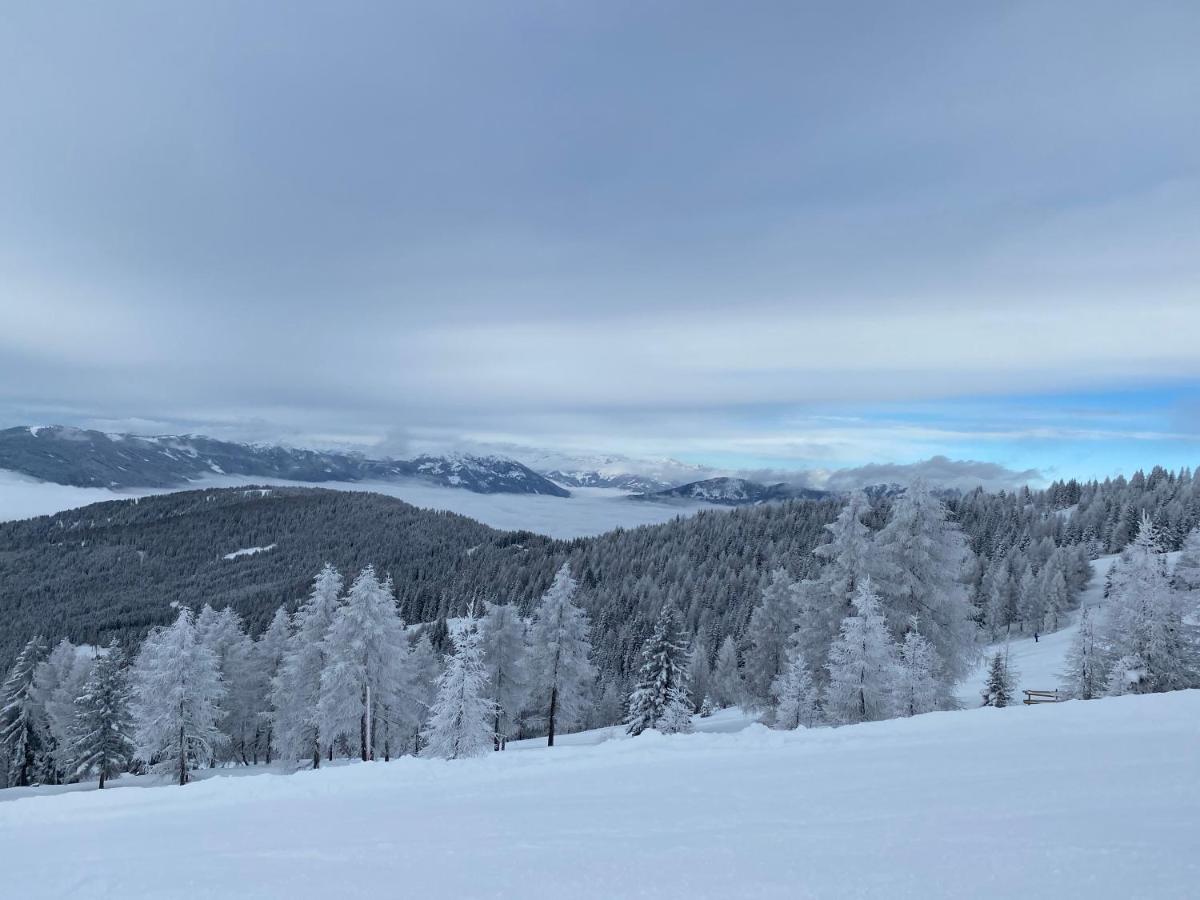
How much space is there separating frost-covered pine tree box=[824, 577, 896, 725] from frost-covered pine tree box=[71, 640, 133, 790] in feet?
152

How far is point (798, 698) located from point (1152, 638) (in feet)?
53.8

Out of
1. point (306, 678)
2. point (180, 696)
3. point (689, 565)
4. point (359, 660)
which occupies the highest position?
point (359, 660)

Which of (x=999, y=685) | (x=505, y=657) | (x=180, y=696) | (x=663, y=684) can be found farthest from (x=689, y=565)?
(x=180, y=696)

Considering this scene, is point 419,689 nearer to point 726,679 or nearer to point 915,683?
point 915,683

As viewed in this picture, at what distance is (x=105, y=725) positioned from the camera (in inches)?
1706

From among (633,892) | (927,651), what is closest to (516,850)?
(633,892)

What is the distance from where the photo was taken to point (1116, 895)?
5383 millimetres

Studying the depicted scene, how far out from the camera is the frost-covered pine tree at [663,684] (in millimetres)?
34312

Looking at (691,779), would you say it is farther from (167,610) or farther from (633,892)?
(167,610)

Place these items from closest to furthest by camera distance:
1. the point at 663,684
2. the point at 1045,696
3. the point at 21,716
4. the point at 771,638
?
the point at 663,684
the point at 771,638
the point at 1045,696
the point at 21,716

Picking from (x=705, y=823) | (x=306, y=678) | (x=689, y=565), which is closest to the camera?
(x=705, y=823)

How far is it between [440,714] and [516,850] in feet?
78.3

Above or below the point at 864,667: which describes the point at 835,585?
above

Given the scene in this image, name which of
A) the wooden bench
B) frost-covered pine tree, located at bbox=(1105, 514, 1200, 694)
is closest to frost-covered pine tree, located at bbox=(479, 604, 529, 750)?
the wooden bench
